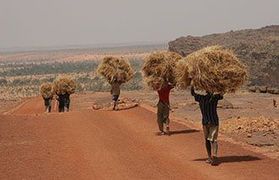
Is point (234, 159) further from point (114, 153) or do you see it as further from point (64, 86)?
point (64, 86)

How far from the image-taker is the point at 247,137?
19016 millimetres

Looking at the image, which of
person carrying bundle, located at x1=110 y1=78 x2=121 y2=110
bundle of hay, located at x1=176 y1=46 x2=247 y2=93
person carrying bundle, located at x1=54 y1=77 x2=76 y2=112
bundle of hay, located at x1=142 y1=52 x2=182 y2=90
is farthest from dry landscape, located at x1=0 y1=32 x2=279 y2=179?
person carrying bundle, located at x1=54 y1=77 x2=76 y2=112

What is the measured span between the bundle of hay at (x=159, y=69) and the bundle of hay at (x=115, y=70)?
31.3ft

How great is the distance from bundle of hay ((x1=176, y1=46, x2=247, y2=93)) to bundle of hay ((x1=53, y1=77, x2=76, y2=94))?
68.9 feet

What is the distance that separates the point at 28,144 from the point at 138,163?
5.61m

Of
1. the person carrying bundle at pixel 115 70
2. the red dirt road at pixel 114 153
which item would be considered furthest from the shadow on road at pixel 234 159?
the person carrying bundle at pixel 115 70

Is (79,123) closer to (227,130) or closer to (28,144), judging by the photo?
(28,144)

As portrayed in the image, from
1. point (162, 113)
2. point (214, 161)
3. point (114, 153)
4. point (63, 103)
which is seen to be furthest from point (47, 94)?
point (214, 161)

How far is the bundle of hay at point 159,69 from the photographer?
1922 centimetres

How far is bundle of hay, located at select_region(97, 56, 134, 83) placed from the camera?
98.1 feet

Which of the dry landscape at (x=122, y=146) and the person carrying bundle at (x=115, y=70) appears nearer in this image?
the dry landscape at (x=122, y=146)

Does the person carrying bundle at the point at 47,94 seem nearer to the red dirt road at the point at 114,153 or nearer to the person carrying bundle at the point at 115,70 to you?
the person carrying bundle at the point at 115,70

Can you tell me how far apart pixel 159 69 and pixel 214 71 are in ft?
19.4

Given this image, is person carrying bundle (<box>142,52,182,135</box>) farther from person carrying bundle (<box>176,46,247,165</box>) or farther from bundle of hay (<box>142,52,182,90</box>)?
person carrying bundle (<box>176,46,247,165</box>)
